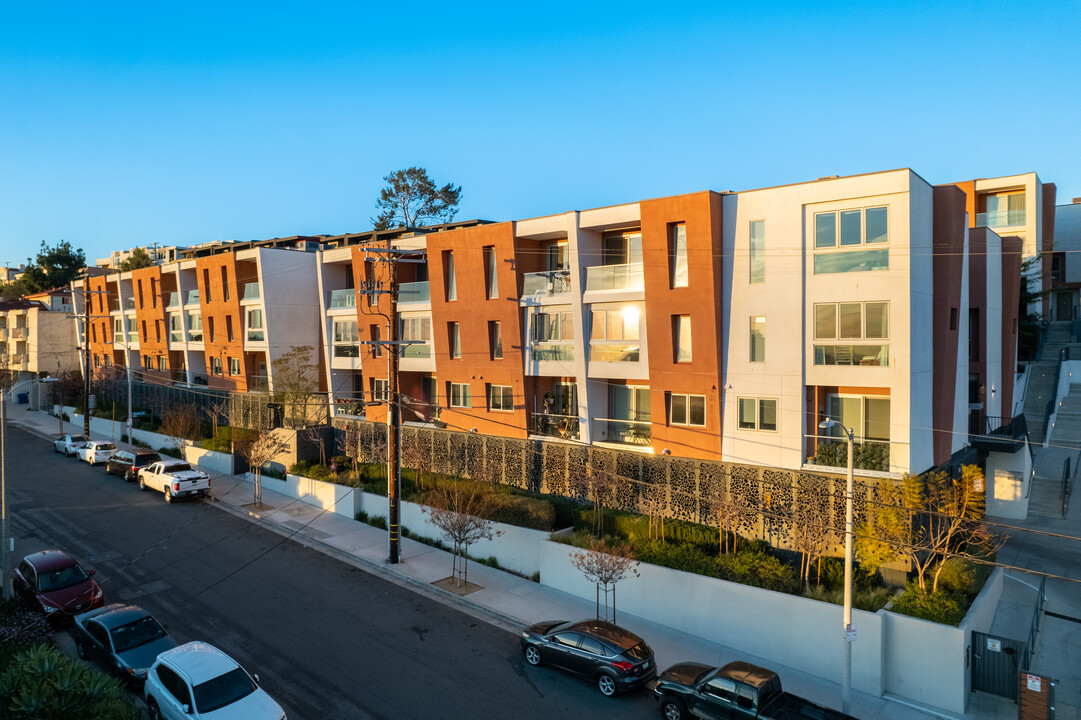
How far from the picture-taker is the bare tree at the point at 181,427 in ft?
140

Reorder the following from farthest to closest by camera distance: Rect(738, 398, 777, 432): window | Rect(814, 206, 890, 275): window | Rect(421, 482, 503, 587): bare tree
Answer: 1. Rect(421, 482, 503, 587): bare tree
2. Rect(738, 398, 777, 432): window
3. Rect(814, 206, 890, 275): window

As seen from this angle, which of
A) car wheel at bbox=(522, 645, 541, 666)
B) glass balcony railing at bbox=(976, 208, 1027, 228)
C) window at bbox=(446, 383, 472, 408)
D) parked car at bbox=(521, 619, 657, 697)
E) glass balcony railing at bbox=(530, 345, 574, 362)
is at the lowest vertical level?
car wheel at bbox=(522, 645, 541, 666)

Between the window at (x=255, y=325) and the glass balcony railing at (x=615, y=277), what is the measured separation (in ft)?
83.9

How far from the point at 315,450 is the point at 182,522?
8976 mm

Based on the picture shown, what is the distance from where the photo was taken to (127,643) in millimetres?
15945

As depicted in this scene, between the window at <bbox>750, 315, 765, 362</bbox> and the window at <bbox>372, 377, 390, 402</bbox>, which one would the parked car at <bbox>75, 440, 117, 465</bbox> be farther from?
the window at <bbox>750, 315, 765, 362</bbox>

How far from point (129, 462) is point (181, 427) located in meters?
5.10

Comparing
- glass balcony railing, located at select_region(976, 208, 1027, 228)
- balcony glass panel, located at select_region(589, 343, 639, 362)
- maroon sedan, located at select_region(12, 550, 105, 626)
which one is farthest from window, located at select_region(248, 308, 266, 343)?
glass balcony railing, located at select_region(976, 208, 1027, 228)

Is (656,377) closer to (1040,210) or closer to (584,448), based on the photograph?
(584,448)

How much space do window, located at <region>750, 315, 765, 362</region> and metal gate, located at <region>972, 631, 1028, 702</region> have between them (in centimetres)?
970

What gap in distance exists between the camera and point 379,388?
36.8 metres

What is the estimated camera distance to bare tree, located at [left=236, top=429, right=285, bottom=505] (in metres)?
33.7

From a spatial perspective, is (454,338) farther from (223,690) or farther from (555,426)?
(223,690)

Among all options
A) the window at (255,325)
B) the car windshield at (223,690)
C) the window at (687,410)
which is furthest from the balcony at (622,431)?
the window at (255,325)
